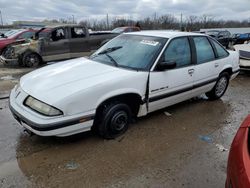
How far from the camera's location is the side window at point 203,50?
509cm

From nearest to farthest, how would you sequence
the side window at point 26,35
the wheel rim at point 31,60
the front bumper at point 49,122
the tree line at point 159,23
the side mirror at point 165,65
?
the front bumper at point 49,122
the side mirror at point 165,65
the wheel rim at point 31,60
the side window at point 26,35
the tree line at point 159,23

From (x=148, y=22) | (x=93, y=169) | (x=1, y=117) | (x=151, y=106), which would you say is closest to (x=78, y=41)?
(x=1, y=117)

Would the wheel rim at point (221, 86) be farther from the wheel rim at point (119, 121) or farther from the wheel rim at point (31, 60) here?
the wheel rim at point (31, 60)

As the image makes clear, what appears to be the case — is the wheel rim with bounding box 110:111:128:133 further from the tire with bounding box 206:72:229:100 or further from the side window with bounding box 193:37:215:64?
the tire with bounding box 206:72:229:100

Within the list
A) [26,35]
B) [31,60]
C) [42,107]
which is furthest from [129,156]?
[26,35]

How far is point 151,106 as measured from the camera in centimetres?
430

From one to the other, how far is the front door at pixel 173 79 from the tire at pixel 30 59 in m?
7.18

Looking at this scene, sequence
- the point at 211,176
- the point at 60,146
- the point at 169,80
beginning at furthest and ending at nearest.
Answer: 1. the point at 169,80
2. the point at 60,146
3. the point at 211,176

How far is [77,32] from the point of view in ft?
36.4

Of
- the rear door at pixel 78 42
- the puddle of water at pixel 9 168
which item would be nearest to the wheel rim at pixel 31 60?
the rear door at pixel 78 42

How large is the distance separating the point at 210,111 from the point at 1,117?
406 cm

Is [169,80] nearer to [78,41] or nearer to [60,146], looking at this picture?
[60,146]

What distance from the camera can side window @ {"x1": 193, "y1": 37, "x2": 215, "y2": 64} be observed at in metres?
5.09

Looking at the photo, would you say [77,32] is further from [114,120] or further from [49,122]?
[49,122]
